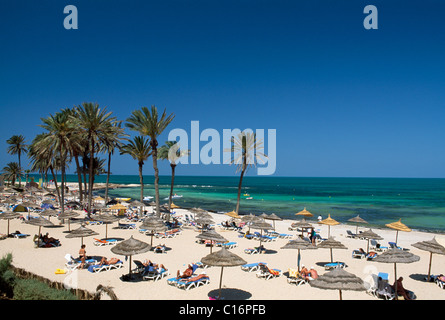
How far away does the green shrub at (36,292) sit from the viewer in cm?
912

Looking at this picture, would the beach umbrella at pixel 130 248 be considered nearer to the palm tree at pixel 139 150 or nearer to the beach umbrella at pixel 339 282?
the beach umbrella at pixel 339 282

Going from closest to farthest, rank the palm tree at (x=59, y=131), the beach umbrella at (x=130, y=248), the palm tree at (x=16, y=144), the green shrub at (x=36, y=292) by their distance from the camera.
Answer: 1. the green shrub at (x=36, y=292)
2. the beach umbrella at (x=130, y=248)
3. the palm tree at (x=59, y=131)
4. the palm tree at (x=16, y=144)

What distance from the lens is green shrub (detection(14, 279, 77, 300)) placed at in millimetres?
9117

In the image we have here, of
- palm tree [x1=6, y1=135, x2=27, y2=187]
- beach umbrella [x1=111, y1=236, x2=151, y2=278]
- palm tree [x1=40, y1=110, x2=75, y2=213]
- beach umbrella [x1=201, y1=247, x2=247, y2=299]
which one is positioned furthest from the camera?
palm tree [x1=6, y1=135, x2=27, y2=187]

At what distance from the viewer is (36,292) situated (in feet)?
31.1

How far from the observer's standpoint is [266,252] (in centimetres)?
1962

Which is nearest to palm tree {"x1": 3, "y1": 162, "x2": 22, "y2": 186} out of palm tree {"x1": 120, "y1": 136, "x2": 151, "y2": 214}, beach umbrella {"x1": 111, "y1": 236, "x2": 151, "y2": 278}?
palm tree {"x1": 120, "y1": 136, "x2": 151, "y2": 214}

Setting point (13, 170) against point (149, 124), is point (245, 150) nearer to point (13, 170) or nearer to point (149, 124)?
point (149, 124)

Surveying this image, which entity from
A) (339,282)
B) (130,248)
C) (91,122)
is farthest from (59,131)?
(339,282)

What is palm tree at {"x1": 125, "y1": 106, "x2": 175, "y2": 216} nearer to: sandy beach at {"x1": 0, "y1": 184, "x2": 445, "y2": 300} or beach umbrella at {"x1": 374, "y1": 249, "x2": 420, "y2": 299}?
sandy beach at {"x1": 0, "y1": 184, "x2": 445, "y2": 300}

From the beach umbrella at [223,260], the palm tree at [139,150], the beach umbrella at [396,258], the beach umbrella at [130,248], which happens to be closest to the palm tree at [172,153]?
the palm tree at [139,150]

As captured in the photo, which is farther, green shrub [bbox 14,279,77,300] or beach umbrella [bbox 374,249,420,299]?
beach umbrella [bbox 374,249,420,299]
